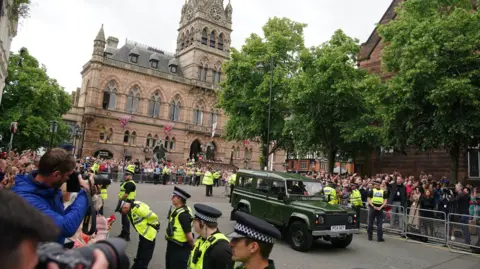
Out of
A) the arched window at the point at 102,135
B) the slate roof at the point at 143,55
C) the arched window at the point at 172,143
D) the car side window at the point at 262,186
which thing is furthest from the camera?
the arched window at the point at 172,143

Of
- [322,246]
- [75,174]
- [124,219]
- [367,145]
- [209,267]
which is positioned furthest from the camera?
[367,145]

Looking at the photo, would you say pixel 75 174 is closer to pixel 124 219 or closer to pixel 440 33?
pixel 124 219

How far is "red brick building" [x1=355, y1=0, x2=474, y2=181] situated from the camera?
20484 mm

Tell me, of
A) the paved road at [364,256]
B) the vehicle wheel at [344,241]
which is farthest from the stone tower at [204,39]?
the vehicle wheel at [344,241]

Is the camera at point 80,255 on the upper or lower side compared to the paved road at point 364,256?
upper

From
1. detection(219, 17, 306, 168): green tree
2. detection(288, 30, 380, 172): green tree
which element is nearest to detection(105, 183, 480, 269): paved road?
detection(288, 30, 380, 172): green tree

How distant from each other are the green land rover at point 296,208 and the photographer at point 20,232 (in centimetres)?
880

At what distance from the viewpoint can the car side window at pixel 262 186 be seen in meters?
11.3

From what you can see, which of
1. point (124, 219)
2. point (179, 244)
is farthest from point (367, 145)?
point (179, 244)

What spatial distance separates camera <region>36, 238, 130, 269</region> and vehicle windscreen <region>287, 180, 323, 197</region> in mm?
9680

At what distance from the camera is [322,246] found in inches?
413

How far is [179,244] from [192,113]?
4412 centimetres

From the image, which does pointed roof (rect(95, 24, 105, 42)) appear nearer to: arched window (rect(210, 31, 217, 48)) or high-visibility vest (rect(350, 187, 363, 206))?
arched window (rect(210, 31, 217, 48))

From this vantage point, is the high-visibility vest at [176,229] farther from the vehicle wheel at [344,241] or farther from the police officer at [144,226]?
the vehicle wheel at [344,241]
